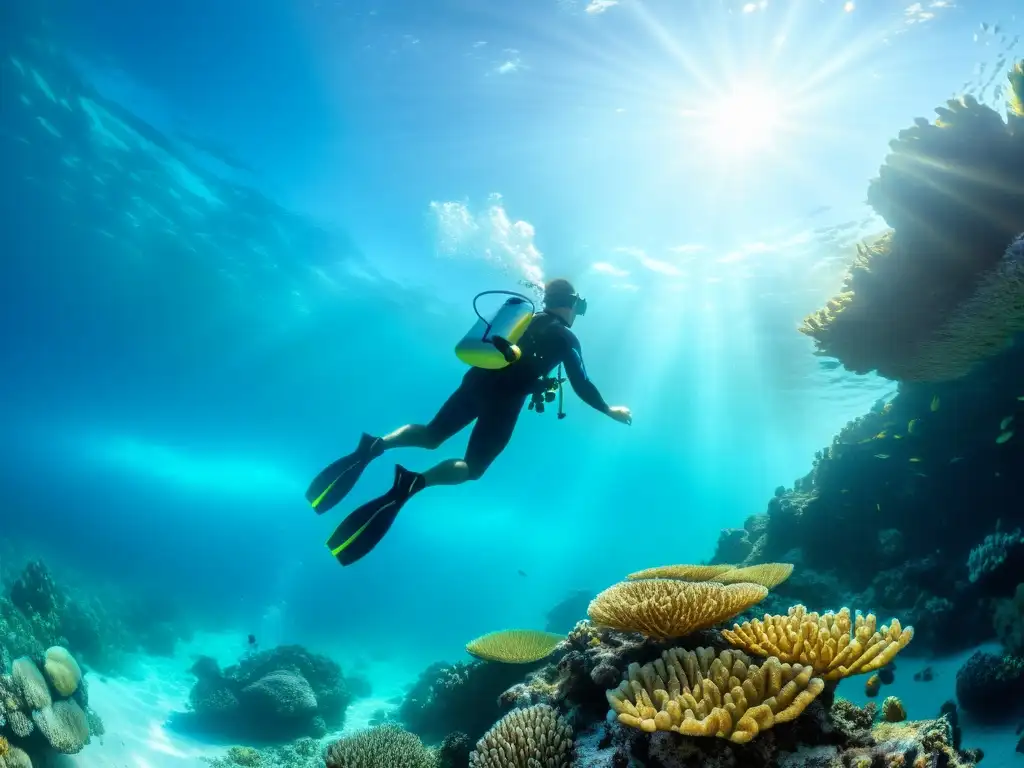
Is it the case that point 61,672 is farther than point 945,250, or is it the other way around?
point 61,672

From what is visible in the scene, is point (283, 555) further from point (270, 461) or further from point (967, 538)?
point (967, 538)

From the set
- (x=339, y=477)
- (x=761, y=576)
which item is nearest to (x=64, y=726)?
(x=339, y=477)

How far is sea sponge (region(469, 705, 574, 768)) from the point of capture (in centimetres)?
347

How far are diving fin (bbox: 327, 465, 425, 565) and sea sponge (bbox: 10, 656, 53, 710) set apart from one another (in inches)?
280

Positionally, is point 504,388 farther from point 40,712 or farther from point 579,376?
point 40,712

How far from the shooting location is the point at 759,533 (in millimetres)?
12922

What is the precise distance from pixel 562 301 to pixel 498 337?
7.60ft

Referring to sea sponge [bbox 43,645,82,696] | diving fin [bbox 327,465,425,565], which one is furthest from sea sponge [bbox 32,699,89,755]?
diving fin [bbox 327,465,425,565]

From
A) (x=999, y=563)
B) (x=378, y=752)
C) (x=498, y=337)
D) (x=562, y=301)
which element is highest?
(x=562, y=301)

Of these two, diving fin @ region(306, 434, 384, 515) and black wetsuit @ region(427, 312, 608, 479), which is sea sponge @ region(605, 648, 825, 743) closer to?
black wetsuit @ region(427, 312, 608, 479)

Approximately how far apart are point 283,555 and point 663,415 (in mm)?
102496

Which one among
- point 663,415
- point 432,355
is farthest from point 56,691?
point 663,415

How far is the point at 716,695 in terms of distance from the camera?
2744 millimetres

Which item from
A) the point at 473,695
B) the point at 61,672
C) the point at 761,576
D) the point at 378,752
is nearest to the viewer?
the point at 378,752
